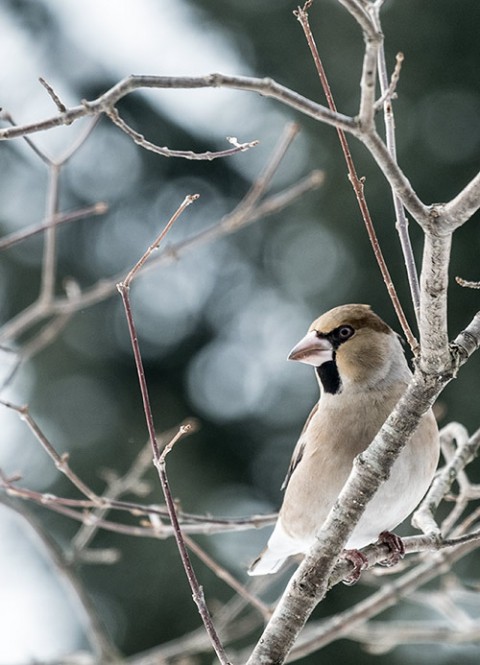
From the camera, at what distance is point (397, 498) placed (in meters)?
2.10

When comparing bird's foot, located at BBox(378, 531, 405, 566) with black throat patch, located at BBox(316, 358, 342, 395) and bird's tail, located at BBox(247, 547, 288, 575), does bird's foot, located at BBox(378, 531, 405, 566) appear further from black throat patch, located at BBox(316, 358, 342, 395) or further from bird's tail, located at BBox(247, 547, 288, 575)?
bird's tail, located at BBox(247, 547, 288, 575)

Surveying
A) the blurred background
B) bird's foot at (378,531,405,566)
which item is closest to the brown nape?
bird's foot at (378,531,405,566)

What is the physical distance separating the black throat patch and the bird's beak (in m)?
0.02

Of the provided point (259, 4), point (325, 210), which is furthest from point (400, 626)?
point (259, 4)

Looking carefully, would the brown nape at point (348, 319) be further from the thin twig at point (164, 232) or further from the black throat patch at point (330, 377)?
the thin twig at point (164, 232)

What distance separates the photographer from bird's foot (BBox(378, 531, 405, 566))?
1.94m

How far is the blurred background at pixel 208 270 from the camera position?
490 cm

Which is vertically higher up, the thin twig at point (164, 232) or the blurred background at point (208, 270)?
the blurred background at point (208, 270)

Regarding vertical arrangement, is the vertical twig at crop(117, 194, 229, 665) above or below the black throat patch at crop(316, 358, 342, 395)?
below

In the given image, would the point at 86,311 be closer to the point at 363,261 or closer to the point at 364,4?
the point at 363,261

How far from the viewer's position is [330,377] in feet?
7.89

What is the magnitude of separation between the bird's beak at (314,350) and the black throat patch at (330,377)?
0.05ft

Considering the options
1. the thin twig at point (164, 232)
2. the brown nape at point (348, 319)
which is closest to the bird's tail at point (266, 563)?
the brown nape at point (348, 319)

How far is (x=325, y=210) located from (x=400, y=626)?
261cm
